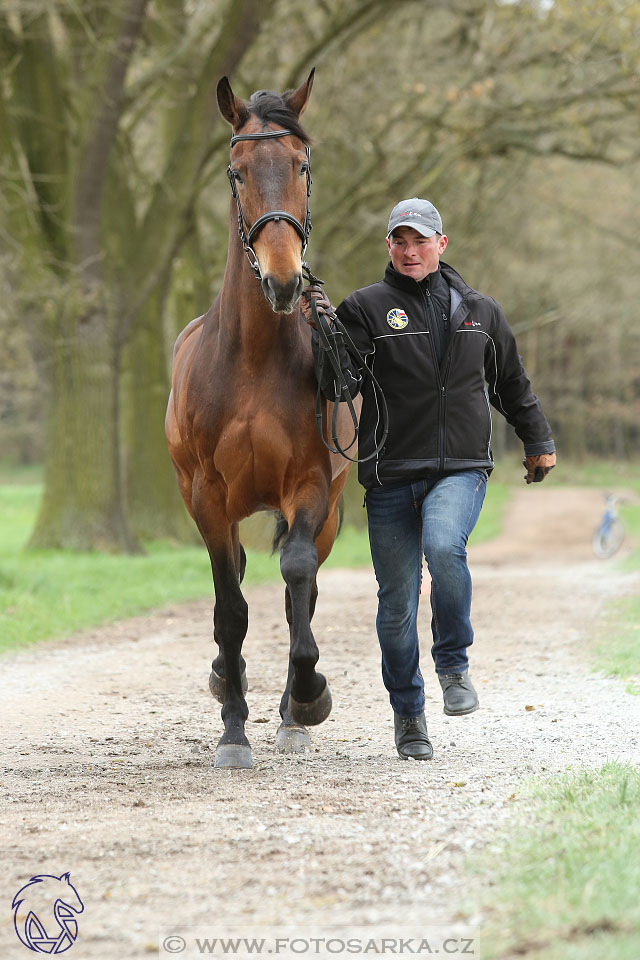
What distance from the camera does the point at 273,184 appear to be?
5.14m

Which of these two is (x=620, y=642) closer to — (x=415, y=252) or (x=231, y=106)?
(x=415, y=252)

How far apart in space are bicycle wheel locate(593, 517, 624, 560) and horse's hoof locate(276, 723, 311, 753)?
14799 mm

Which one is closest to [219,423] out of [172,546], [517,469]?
[172,546]

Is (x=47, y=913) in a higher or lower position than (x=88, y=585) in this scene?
higher

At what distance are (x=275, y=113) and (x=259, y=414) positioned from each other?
142 centimetres

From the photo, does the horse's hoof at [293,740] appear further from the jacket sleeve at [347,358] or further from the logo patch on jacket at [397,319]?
the logo patch on jacket at [397,319]

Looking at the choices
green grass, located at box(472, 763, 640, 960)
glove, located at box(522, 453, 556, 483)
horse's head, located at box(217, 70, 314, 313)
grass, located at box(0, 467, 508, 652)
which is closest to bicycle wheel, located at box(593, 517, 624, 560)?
grass, located at box(0, 467, 508, 652)

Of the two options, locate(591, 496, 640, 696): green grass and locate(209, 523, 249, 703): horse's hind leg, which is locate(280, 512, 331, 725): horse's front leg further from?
locate(591, 496, 640, 696): green grass

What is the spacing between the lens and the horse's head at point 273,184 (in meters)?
4.91

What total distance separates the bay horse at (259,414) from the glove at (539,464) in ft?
3.23

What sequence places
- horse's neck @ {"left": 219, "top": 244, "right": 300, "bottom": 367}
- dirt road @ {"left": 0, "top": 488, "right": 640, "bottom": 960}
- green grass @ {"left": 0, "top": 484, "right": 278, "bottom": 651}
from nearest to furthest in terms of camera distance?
dirt road @ {"left": 0, "top": 488, "right": 640, "bottom": 960}
horse's neck @ {"left": 219, "top": 244, "right": 300, "bottom": 367}
green grass @ {"left": 0, "top": 484, "right": 278, "bottom": 651}

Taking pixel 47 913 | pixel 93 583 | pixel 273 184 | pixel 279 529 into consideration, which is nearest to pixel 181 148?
pixel 93 583

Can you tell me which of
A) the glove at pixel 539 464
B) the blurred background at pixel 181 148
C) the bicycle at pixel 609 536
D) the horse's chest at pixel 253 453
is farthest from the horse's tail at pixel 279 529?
the bicycle at pixel 609 536

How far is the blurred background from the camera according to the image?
48.8 ft
